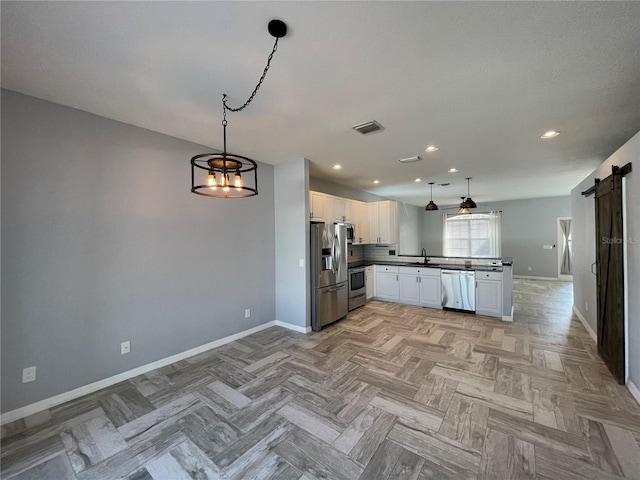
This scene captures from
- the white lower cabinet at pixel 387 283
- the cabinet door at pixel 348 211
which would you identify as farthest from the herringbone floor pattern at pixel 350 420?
the cabinet door at pixel 348 211

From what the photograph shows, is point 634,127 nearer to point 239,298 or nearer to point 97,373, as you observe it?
point 239,298

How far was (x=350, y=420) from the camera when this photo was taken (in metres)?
2.25

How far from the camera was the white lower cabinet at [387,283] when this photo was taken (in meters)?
6.21

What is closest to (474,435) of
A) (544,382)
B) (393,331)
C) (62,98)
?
(544,382)

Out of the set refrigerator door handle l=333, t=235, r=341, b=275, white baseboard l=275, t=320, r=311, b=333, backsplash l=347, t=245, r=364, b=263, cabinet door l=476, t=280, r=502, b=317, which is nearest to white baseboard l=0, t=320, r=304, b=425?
white baseboard l=275, t=320, r=311, b=333

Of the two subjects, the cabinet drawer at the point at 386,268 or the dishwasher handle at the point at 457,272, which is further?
the cabinet drawer at the point at 386,268

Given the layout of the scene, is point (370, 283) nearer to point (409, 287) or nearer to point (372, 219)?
point (409, 287)

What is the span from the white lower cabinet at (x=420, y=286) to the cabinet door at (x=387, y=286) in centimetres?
12

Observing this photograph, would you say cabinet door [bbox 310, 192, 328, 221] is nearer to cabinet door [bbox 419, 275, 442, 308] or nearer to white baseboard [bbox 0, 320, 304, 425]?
white baseboard [bbox 0, 320, 304, 425]

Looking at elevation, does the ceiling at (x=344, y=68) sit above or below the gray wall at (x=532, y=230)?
above

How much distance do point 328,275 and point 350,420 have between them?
2567 mm

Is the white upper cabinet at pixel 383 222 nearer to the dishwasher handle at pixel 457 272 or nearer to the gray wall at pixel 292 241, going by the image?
the dishwasher handle at pixel 457 272

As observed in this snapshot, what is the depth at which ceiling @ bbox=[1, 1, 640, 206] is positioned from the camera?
1.54 metres

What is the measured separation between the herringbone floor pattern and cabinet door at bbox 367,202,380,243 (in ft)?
11.2
